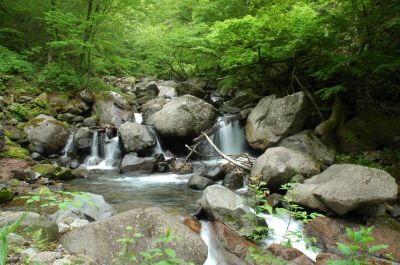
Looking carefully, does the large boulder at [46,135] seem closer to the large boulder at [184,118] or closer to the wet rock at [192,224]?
the large boulder at [184,118]

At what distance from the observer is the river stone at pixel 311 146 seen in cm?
909

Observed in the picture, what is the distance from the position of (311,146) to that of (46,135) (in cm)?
818

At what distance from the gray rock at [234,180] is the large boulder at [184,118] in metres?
3.35

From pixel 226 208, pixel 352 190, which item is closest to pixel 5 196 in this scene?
pixel 226 208

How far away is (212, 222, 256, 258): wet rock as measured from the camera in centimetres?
532

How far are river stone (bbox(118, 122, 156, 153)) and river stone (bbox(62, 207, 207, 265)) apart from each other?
642 cm

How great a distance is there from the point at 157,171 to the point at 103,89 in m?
5.85

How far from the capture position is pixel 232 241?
5535 mm

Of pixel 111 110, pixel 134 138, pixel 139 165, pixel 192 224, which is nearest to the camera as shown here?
pixel 192 224

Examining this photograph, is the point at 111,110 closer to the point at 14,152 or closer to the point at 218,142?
the point at 14,152

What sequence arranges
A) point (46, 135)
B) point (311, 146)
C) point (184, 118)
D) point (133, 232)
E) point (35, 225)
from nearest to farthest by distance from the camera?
point (35, 225) → point (133, 232) → point (311, 146) → point (46, 135) → point (184, 118)

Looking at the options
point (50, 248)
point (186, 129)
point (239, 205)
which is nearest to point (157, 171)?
point (186, 129)

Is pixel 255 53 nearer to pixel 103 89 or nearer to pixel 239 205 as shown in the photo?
pixel 239 205

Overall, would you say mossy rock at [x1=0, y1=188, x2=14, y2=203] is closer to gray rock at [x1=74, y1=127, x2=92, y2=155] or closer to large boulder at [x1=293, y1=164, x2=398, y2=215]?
gray rock at [x1=74, y1=127, x2=92, y2=155]
